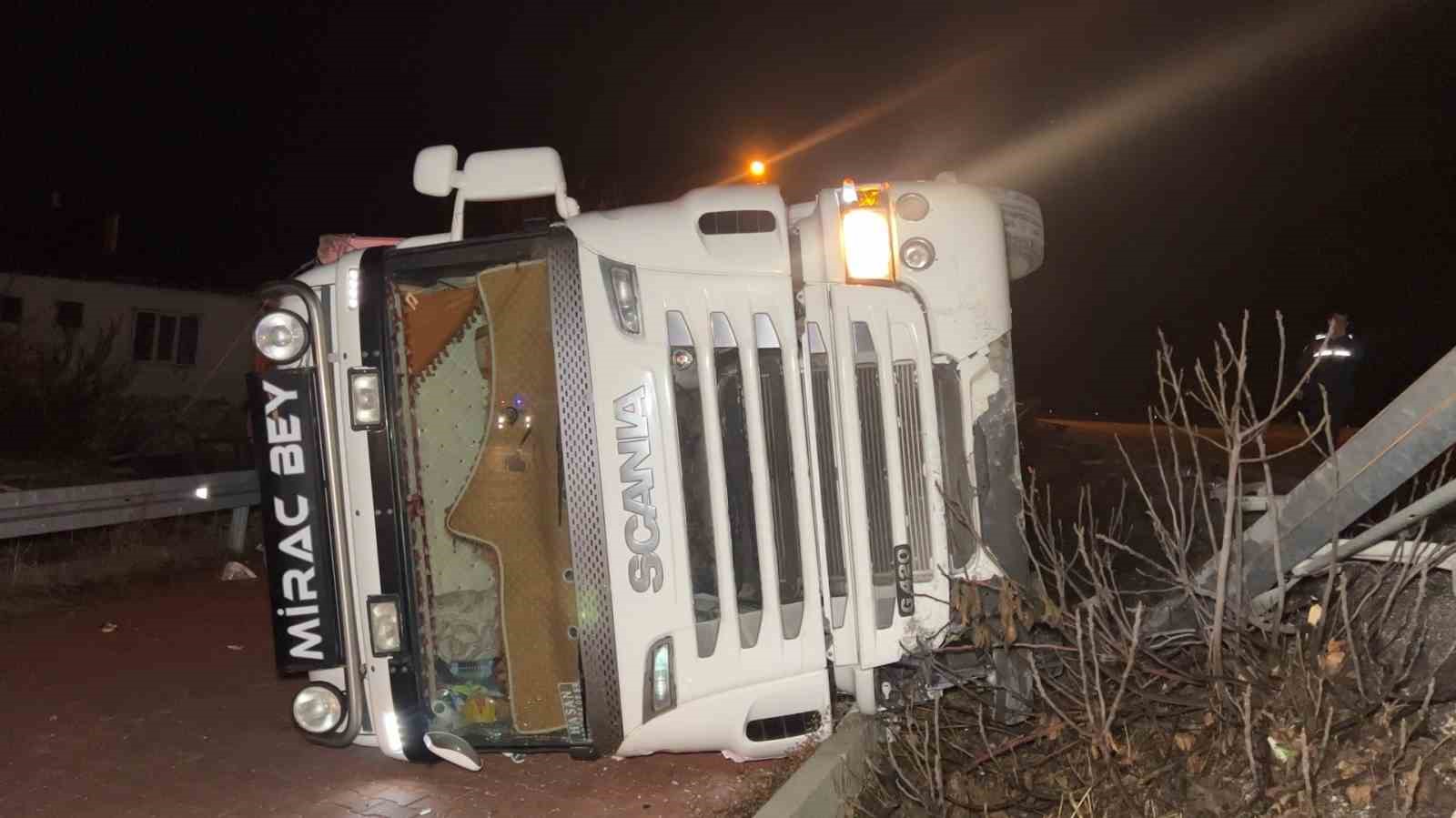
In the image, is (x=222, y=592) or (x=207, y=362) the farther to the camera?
(x=207, y=362)

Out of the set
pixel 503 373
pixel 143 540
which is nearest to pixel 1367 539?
pixel 503 373

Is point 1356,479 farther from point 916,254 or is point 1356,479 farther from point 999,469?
point 916,254

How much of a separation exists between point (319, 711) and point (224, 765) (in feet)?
4.50

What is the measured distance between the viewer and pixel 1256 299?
24781 mm

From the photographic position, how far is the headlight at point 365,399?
3.96 m

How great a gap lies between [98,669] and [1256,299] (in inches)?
960

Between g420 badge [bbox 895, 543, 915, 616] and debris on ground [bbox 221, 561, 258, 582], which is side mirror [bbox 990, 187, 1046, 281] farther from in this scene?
debris on ground [bbox 221, 561, 258, 582]

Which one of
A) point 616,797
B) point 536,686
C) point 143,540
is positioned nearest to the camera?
point 536,686

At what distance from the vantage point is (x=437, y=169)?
163 inches

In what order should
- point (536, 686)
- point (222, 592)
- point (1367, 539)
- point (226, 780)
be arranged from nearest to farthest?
point (1367, 539) < point (536, 686) < point (226, 780) < point (222, 592)

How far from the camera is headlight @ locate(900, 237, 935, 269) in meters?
3.89

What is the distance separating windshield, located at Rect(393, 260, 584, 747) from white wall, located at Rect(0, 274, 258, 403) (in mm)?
19236

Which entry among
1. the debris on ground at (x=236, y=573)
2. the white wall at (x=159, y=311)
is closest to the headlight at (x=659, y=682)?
the debris on ground at (x=236, y=573)

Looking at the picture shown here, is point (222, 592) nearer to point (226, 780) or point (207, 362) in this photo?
point (226, 780)
